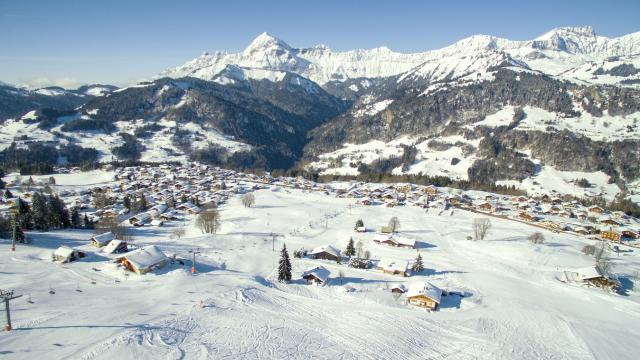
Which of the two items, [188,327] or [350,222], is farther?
[350,222]

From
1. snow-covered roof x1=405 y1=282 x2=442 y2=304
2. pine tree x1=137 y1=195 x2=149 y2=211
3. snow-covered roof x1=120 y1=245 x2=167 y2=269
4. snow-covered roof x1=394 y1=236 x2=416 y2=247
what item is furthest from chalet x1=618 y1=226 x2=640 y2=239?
pine tree x1=137 y1=195 x2=149 y2=211

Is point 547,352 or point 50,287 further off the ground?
point 50,287

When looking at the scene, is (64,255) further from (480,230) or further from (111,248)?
(480,230)

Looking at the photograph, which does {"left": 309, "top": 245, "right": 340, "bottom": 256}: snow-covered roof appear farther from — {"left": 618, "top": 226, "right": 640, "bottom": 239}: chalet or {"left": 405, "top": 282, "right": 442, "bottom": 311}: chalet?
{"left": 618, "top": 226, "right": 640, "bottom": 239}: chalet

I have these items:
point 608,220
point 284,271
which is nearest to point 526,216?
point 608,220

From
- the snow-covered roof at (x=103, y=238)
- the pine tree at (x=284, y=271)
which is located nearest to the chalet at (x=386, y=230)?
the pine tree at (x=284, y=271)

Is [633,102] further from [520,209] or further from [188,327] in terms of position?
[188,327]

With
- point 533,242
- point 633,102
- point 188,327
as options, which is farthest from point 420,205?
point 633,102
